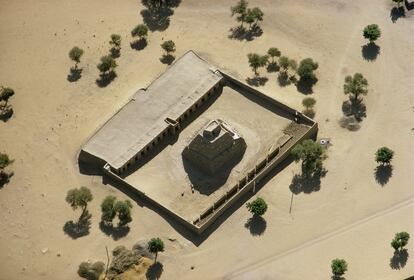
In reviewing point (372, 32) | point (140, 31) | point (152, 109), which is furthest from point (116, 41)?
point (372, 32)

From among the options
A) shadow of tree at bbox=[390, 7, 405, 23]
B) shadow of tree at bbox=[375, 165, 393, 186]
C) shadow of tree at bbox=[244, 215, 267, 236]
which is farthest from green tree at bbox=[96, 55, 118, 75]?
shadow of tree at bbox=[390, 7, 405, 23]

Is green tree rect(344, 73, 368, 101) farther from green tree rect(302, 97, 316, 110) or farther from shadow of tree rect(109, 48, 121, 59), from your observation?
shadow of tree rect(109, 48, 121, 59)

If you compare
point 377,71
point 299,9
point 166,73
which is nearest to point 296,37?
point 299,9

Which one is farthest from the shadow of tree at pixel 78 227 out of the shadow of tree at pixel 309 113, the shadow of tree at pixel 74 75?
the shadow of tree at pixel 309 113

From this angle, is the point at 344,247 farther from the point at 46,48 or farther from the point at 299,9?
the point at 46,48

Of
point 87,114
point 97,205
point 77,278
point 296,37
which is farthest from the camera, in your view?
point 296,37

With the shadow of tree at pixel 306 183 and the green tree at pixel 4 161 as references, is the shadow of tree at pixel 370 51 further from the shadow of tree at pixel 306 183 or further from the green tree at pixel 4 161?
the green tree at pixel 4 161
